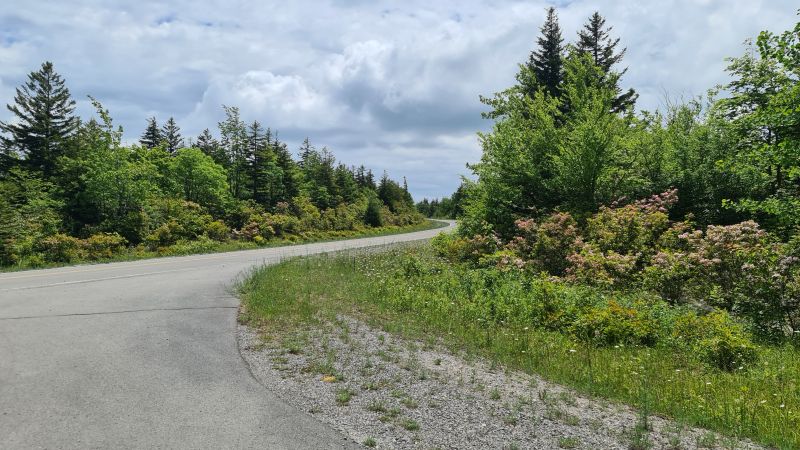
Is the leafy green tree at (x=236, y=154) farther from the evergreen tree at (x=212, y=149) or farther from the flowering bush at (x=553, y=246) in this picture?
the flowering bush at (x=553, y=246)

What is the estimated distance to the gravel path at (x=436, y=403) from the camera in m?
4.10

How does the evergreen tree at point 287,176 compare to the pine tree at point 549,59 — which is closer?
the pine tree at point 549,59

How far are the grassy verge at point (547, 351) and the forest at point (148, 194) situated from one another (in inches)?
530

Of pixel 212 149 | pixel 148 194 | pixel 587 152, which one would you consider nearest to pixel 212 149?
pixel 212 149

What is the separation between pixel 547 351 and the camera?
6902 millimetres

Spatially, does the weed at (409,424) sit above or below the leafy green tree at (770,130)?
below

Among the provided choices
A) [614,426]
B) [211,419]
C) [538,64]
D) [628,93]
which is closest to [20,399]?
[211,419]

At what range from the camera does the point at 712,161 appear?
599 inches

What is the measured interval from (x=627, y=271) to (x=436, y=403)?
30.3 feet

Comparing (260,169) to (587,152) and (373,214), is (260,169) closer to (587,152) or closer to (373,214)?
(373,214)

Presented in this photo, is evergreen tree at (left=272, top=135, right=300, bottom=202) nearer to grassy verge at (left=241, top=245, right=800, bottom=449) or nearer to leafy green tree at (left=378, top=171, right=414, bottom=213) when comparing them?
leafy green tree at (left=378, top=171, right=414, bottom=213)

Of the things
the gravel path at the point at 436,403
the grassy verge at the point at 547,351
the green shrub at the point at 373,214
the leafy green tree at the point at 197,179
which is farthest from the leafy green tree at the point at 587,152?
the green shrub at the point at 373,214

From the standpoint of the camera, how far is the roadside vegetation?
6.11 metres

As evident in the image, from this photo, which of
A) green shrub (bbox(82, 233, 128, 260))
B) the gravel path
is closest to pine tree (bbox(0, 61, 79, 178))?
green shrub (bbox(82, 233, 128, 260))
